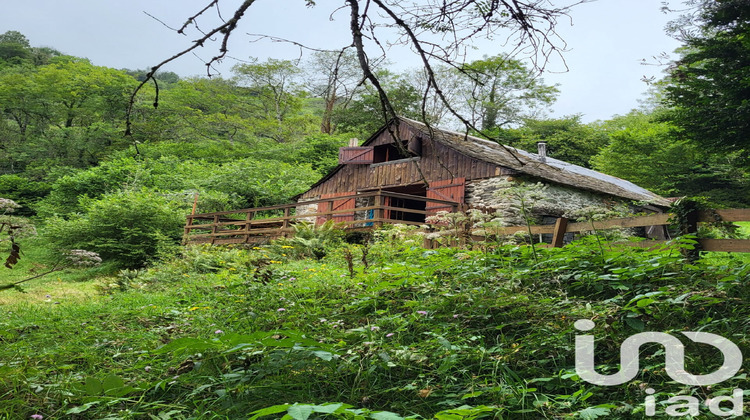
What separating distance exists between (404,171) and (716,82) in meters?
9.51

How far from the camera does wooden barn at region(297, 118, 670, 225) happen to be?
14.4m

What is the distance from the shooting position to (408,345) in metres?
3.02

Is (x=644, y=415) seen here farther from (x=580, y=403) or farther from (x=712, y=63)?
(x=712, y=63)

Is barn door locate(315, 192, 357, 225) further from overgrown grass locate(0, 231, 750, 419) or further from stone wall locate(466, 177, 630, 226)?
overgrown grass locate(0, 231, 750, 419)

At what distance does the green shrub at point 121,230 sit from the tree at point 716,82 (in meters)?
15.3

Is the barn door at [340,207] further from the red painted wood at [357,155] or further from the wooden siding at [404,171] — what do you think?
the red painted wood at [357,155]

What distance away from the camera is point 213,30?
2.97m

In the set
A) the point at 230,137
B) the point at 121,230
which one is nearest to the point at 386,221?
the point at 121,230

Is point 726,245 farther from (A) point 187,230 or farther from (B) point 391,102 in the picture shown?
(B) point 391,102

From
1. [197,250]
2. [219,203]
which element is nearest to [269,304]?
[197,250]

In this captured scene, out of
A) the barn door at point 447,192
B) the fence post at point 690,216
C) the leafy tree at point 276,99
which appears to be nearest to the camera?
the fence post at point 690,216

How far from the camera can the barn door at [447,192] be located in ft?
50.1

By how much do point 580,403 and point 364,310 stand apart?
74.6 inches

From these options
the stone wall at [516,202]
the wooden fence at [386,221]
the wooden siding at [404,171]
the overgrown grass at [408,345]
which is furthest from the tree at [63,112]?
the overgrown grass at [408,345]
